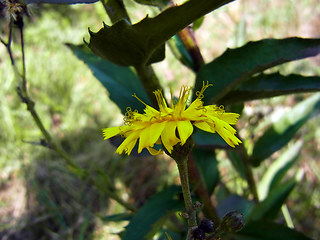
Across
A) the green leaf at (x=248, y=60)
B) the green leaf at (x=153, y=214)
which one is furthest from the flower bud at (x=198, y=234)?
the green leaf at (x=248, y=60)

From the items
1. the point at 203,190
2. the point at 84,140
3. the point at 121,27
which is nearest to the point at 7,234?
the point at 84,140

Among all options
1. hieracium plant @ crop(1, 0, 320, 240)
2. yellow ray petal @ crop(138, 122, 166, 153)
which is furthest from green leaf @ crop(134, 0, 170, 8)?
yellow ray petal @ crop(138, 122, 166, 153)

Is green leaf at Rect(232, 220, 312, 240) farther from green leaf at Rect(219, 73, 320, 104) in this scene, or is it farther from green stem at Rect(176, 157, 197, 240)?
green stem at Rect(176, 157, 197, 240)

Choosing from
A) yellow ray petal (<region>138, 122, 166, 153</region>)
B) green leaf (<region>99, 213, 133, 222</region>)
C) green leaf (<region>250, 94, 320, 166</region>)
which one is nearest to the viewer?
yellow ray petal (<region>138, 122, 166, 153</region>)

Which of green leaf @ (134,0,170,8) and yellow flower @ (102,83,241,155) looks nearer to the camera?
yellow flower @ (102,83,241,155)

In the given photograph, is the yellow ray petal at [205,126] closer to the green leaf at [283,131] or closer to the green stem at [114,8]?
the green stem at [114,8]

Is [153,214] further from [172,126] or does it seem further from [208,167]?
[172,126]

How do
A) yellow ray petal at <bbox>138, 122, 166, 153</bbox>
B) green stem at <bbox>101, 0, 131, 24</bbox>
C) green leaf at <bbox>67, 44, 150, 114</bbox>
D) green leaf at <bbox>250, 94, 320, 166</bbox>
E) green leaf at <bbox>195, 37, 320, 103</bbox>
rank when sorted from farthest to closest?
1. green leaf at <bbox>250, 94, 320, 166</bbox>
2. green leaf at <bbox>67, 44, 150, 114</bbox>
3. green leaf at <bbox>195, 37, 320, 103</bbox>
4. green stem at <bbox>101, 0, 131, 24</bbox>
5. yellow ray petal at <bbox>138, 122, 166, 153</bbox>
